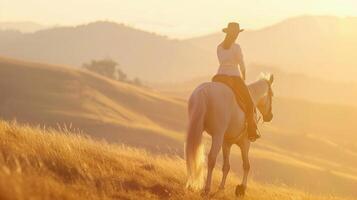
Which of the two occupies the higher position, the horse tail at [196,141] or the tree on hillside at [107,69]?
the horse tail at [196,141]

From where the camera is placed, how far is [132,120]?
241 ft

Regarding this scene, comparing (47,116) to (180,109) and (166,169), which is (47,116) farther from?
(166,169)

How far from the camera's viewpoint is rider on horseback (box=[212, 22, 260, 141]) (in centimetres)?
1271

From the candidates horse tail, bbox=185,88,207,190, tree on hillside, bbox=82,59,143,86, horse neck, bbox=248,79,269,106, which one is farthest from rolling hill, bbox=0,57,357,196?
horse tail, bbox=185,88,207,190

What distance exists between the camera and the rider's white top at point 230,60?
12.8 m

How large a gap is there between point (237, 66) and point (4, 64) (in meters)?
74.1

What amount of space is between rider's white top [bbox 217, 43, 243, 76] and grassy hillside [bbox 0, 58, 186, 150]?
43.2m

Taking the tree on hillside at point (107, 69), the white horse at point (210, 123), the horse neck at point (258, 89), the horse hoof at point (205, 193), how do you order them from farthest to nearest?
the tree on hillside at point (107, 69)
the horse neck at point (258, 89)
the white horse at point (210, 123)
the horse hoof at point (205, 193)

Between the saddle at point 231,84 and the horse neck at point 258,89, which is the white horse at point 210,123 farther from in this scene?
the horse neck at point 258,89

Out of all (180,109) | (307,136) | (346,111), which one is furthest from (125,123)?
(346,111)

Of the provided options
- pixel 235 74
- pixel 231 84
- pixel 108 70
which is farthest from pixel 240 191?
pixel 108 70

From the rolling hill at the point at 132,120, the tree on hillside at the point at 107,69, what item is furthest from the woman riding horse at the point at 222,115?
the tree on hillside at the point at 107,69

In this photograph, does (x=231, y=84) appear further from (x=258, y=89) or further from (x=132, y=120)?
(x=132, y=120)

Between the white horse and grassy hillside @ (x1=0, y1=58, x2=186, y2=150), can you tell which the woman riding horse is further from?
grassy hillside @ (x1=0, y1=58, x2=186, y2=150)
